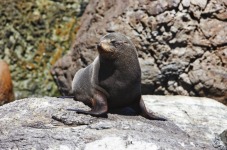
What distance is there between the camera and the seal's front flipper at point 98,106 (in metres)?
5.37

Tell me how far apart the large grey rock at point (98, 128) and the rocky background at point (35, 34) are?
410 centimetres

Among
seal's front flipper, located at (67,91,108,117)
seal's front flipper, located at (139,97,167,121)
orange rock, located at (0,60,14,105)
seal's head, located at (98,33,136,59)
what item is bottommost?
orange rock, located at (0,60,14,105)

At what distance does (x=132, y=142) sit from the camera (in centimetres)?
482

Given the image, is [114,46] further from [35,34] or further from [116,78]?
[35,34]

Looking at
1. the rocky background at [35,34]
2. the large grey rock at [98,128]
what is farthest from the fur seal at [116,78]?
the rocky background at [35,34]

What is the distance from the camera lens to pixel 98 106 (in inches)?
218

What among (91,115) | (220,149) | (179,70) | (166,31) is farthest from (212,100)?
(91,115)

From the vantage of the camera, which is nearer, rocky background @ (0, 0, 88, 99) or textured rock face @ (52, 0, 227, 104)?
textured rock face @ (52, 0, 227, 104)

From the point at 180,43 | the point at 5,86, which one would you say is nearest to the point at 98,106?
the point at 180,43

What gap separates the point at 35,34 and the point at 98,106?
5147mm

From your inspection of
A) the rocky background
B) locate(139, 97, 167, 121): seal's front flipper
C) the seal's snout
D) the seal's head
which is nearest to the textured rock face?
locate(139, 97, 167, 121): seal's front flipper

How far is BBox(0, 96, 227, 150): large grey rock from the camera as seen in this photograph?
15.7ft

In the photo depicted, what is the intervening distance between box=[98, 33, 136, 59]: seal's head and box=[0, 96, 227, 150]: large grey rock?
627 millimetres

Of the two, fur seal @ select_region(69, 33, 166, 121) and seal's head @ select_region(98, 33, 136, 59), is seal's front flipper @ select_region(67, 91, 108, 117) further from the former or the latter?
seal's head @ select_region(98, 33, 136, 59)
